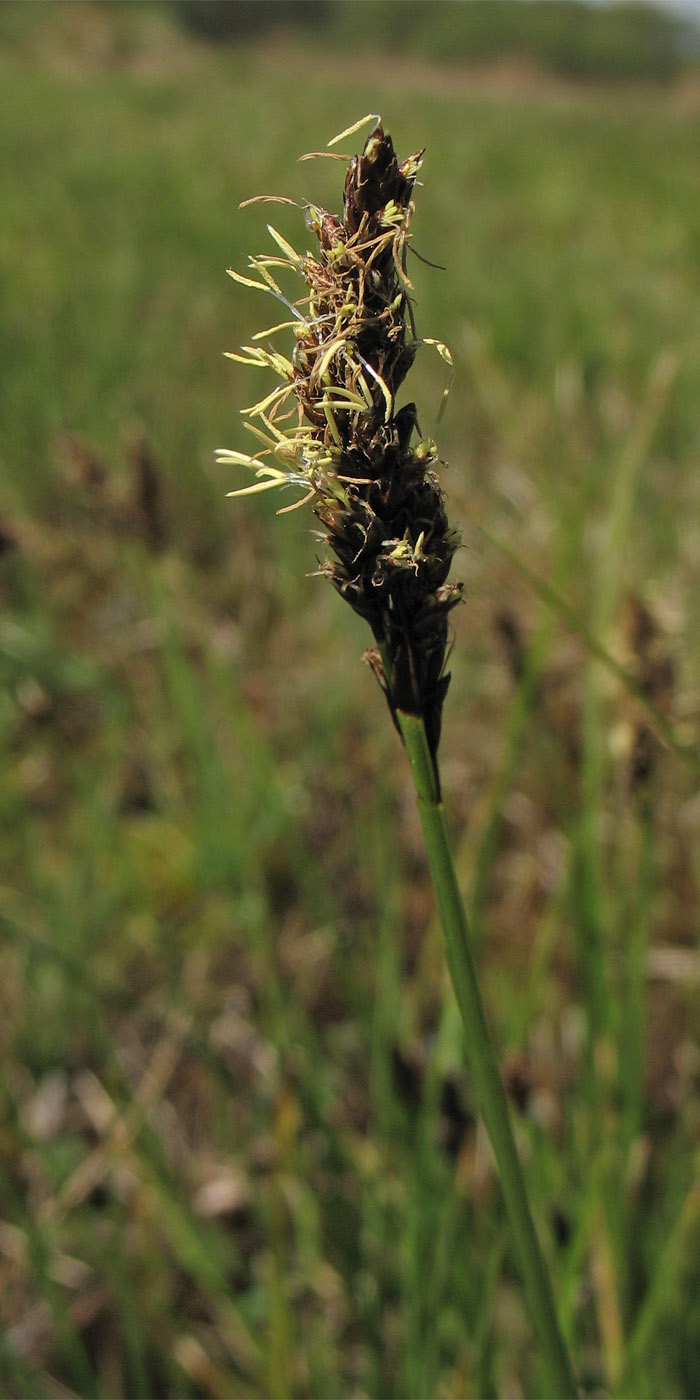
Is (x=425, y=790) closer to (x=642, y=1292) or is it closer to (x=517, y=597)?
(x=642, y=1292)

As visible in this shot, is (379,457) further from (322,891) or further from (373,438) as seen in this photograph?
(322,891)

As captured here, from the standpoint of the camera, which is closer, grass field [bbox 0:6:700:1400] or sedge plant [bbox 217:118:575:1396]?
sedge plant [bbox 217:118:575:1396]

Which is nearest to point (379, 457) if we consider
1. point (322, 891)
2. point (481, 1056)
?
point (481, 1056)

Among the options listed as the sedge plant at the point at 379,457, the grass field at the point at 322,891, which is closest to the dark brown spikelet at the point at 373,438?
the sedge plant at the point at 379,457

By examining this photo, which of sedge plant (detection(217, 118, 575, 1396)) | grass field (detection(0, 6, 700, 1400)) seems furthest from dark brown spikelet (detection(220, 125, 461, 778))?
grass field (detection(0, 6, 700, 1400))

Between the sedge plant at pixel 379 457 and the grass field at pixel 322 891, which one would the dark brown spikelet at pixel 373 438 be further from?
the grass field at pixel 322 891

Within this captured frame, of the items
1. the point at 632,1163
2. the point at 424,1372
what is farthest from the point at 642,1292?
the point at 424,1372

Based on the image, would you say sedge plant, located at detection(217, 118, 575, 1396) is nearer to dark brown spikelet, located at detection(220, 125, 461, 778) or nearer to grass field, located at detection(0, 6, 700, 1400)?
dark brown spikelet, located at detection(220, 125, 461, 778)
